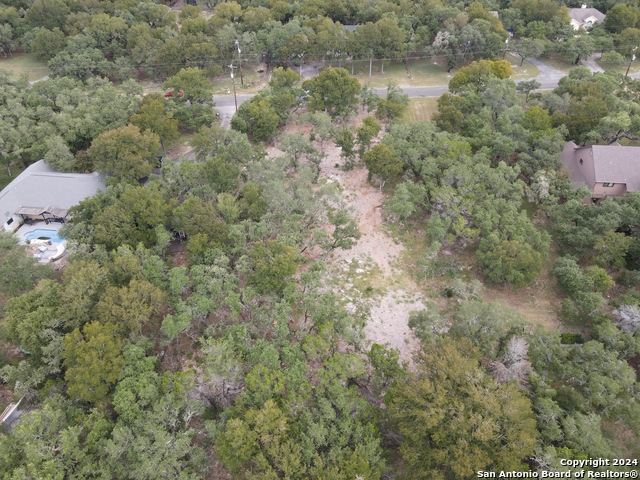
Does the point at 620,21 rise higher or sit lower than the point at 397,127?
higher

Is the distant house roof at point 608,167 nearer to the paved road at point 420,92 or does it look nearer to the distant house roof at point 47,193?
the paved road at point 420,92

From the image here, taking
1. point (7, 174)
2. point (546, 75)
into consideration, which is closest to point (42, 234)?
point (7, 174)

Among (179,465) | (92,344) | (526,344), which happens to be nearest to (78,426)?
(92,344)

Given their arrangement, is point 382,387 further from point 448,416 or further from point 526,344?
point 526,344

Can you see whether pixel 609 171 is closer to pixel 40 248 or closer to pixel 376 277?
pixel 376 277

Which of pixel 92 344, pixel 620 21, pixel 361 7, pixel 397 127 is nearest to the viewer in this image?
pixel 92 344

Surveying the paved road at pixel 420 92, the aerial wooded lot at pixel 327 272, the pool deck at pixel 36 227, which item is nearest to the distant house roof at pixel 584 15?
the aerial wooded lot at pixel 327 272

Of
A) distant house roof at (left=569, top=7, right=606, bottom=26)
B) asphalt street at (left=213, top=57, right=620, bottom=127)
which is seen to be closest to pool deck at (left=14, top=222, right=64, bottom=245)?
asphalt street at (left=213, top=57, right=620, bottom=127)
